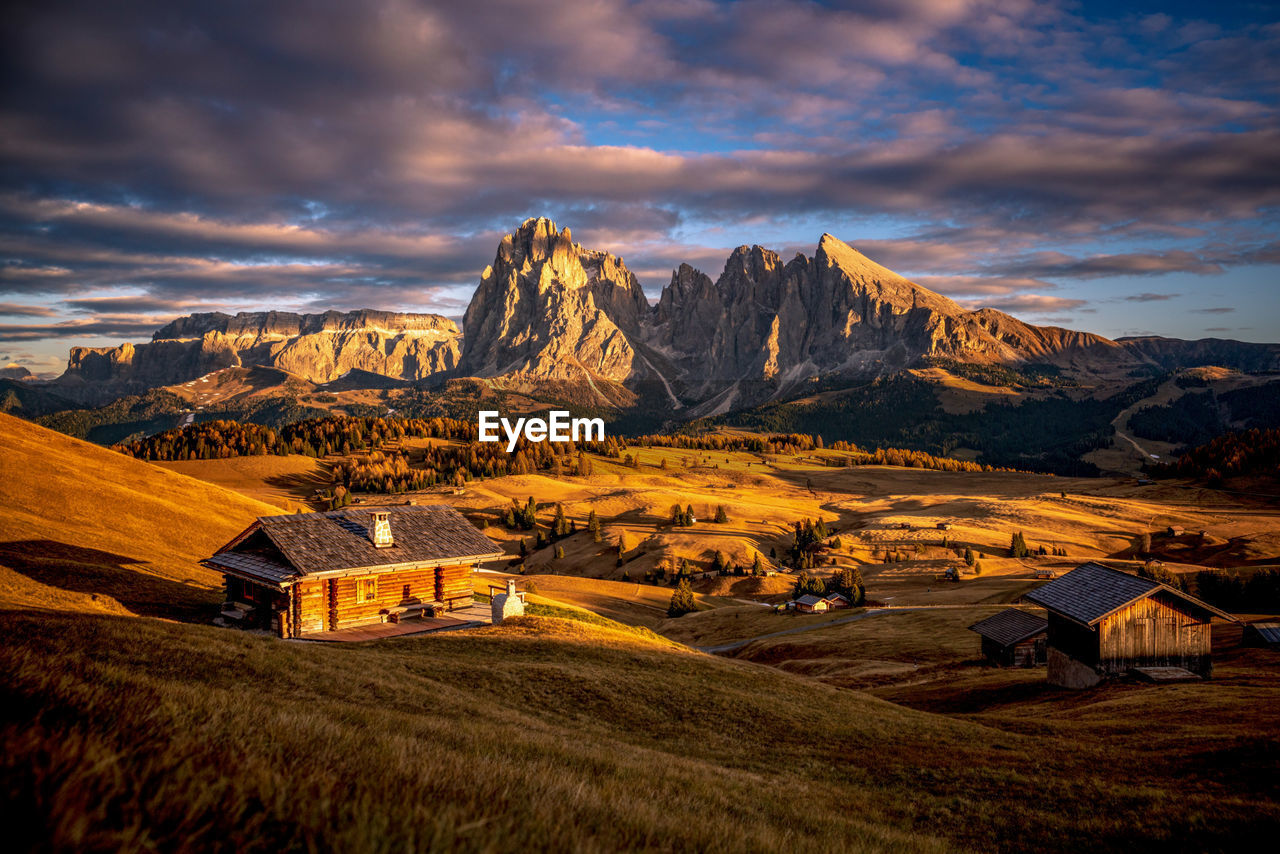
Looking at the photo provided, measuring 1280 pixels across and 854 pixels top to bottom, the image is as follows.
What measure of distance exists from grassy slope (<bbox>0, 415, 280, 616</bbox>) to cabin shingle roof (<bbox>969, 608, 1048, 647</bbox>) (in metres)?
49.7

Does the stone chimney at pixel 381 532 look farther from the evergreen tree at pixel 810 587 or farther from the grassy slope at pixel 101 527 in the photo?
the evergreen tree at pixel 810 587

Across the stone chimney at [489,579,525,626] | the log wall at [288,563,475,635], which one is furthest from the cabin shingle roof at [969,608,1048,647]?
the log wall at [288,563,475,635]

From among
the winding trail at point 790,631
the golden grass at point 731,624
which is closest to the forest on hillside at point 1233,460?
the winding trail at point 790,631

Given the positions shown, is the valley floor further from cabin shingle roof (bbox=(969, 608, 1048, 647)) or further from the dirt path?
cabin shingle roof (bbox=(969, 608, 1048, 647))

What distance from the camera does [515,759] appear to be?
8586 millimetres

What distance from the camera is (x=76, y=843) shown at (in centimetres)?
284

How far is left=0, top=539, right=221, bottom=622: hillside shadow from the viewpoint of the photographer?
97.0 feet

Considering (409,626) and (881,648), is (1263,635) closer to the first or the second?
(881,648)

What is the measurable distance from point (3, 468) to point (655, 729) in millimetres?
54377

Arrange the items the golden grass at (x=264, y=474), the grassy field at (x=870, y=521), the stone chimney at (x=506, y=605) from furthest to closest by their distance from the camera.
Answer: the golden grass at (x=264, y=474) < the grassy field at (x=870, y=521) < the stone chimney at (x=506, y=605)

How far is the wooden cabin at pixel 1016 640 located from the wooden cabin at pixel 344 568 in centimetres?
3607

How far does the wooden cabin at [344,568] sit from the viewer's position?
34.3m

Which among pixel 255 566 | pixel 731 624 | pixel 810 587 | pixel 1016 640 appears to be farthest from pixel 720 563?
pixel 255 566

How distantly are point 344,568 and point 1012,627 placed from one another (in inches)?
1735
